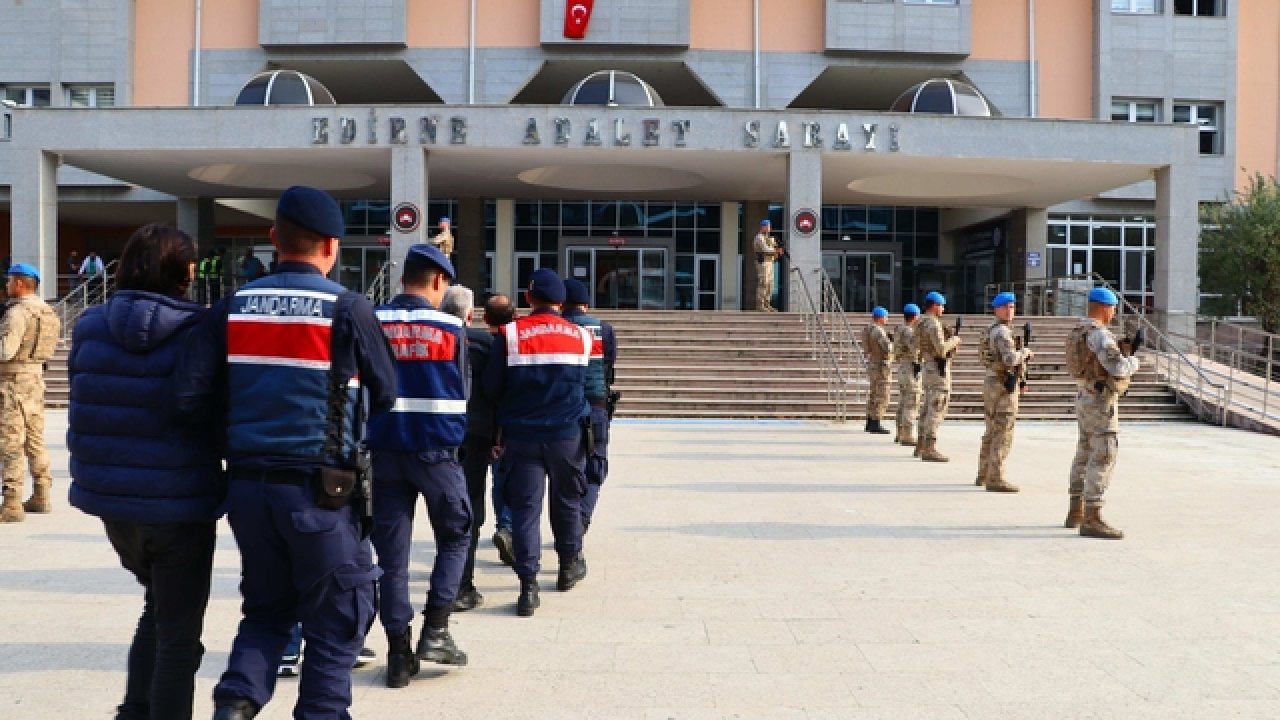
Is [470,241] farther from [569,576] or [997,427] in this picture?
[569,576]

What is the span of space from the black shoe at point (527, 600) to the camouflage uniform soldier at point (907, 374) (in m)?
9.47

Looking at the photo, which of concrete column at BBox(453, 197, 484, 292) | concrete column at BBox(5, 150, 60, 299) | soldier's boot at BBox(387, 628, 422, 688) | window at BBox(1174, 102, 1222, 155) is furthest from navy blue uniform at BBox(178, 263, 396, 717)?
window at BBox(1174, 102, 1222, 155)

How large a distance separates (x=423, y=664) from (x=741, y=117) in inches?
771

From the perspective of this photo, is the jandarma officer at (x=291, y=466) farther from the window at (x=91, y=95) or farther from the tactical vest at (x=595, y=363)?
the window at (x=91, y=95)

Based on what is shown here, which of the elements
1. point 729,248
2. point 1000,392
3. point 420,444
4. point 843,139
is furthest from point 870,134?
point 420,444

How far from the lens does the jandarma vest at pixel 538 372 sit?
19.4 feet

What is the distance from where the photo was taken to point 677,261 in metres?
32.8

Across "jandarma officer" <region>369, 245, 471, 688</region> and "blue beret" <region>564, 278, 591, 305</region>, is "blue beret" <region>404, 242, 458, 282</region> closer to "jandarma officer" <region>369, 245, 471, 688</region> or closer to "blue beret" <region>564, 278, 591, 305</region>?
"jandarma officer" <region>369, 245, 471, 688</region>

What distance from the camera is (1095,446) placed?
8219 millimetres

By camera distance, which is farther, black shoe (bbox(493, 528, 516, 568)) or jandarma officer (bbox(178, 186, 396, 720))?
black shoe (bbox(493, 528, 516, 568))

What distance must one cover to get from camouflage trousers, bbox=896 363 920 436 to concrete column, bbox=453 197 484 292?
18.6 m

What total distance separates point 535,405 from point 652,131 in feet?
58.0

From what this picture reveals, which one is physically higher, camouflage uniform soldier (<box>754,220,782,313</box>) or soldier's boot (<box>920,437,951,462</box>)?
camouflage uniform soldier (<box>754,220,782,313</box>)

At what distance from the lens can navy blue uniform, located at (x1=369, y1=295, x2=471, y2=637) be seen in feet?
15.5
